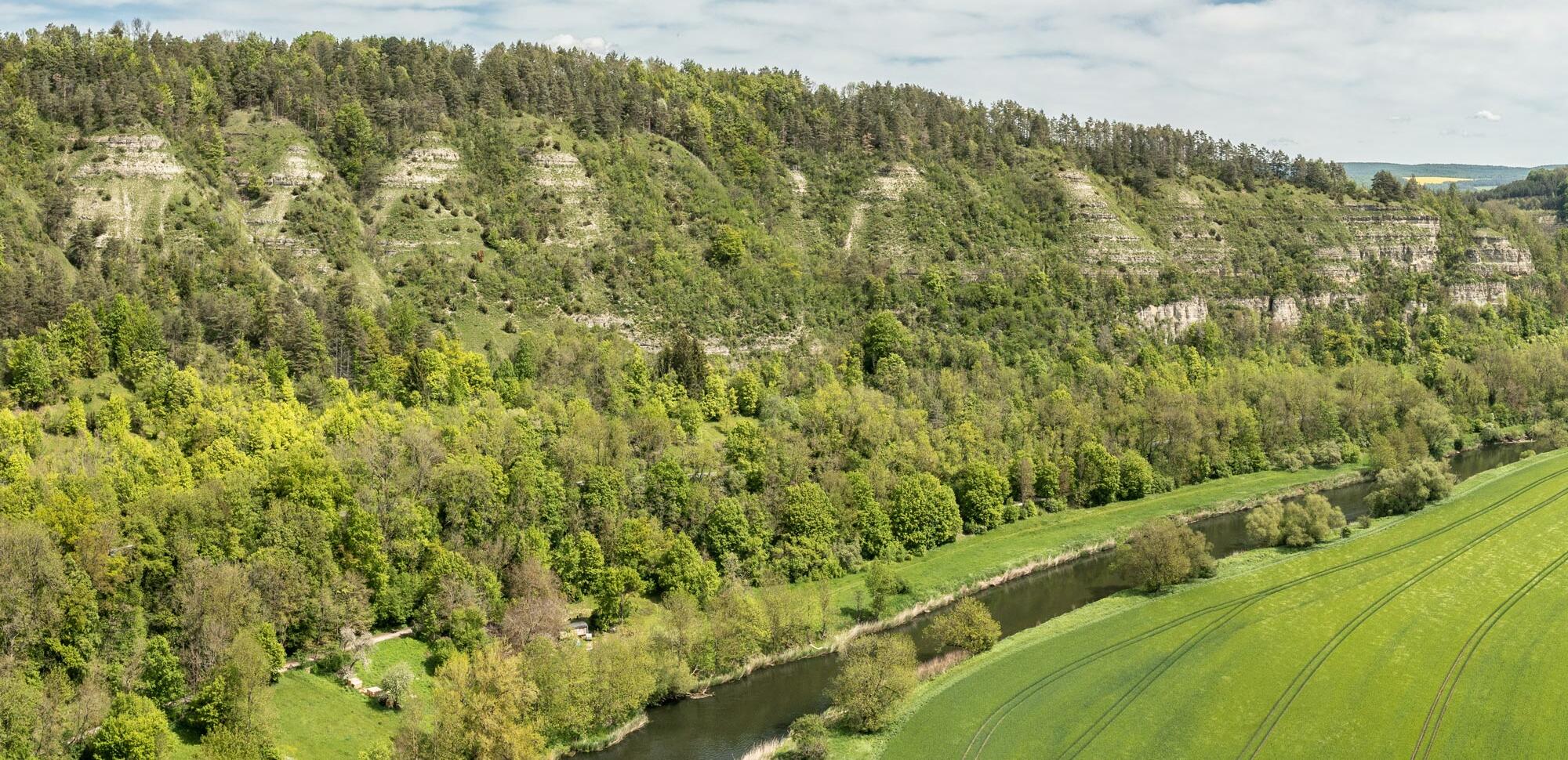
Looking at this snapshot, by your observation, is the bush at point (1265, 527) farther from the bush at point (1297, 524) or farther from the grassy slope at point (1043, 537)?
the grassy slope at point (1043, 537)

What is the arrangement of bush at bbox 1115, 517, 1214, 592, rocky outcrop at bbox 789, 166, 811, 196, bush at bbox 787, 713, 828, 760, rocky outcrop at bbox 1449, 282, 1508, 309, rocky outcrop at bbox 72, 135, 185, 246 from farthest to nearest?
rocky outcrop at bbox 1449, 282, 1508, 309 < rocky outcrop at bbox 789, 166, 811, 196 < rocky outcrop at bbox 72, 135, 185, 246 < bush at bbox 1115, 517, 1214, 592 < bush at bbox 787, 713, 828, 760

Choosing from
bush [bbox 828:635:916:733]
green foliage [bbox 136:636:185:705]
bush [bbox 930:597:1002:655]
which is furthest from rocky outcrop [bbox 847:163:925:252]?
green foliage [bbox 136:636:185:705]

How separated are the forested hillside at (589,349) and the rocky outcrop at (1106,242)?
673 millimetres

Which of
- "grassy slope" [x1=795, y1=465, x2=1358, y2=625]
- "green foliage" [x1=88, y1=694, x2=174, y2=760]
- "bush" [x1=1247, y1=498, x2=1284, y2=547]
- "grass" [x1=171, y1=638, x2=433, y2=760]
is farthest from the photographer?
"bush" [x1=1247, y1=498, x2=1284, y2=547]

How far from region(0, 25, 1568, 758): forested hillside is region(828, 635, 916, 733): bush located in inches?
362

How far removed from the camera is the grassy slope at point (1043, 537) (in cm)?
8262

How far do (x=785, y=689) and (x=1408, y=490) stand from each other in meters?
66.2

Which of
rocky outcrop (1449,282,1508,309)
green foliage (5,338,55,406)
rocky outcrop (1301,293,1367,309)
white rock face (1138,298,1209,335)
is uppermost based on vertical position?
rocky outcrop (1449,282,1508,309)

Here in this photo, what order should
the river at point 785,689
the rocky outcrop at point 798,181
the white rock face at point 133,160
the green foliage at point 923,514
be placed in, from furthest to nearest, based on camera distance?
the rocky outcrop at point 798,181 < the white rock face at point 133,160 < the green foliage at point 923,514 < the river at point 785,689

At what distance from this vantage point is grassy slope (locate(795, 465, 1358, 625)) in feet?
271

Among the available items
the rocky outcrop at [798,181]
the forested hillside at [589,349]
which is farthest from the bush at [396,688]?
the rocky outcrop at [798,181]

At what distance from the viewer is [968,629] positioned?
70750 mm

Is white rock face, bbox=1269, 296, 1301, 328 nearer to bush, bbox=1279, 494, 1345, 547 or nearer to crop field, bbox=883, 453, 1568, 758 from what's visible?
bush, bbox=1279, 494, 1345, 547

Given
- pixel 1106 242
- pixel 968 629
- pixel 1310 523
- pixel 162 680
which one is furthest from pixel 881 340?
pixel 162 680
